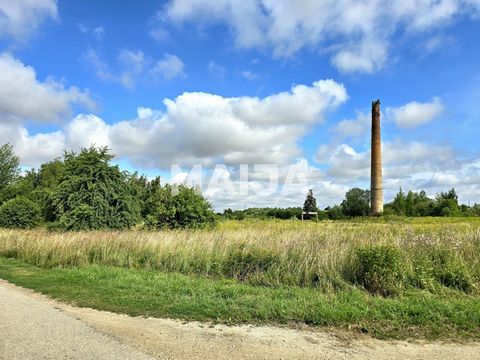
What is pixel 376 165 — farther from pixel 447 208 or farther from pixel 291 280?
pixel 291 280

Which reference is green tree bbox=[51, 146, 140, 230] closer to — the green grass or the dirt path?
the green grass

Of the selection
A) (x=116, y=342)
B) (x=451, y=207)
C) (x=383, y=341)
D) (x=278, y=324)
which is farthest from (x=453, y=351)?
(x=451, y=207)

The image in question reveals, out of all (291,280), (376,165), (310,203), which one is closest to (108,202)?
(291,280)

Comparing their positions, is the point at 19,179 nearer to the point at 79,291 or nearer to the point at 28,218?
the point at 28,218

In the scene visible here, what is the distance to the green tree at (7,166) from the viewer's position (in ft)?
219

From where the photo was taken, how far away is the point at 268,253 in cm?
1218

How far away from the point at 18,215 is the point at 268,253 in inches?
1261

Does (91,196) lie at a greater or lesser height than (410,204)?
lesser

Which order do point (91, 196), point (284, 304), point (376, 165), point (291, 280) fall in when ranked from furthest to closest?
point (376, 165) < point (91, 196) < point (291, 280) < point (284, 304)

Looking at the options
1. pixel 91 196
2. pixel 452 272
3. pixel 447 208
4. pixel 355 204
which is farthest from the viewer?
pixel 355 204

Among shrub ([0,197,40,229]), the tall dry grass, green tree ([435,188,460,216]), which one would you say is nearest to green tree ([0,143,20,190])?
shrub ([0,197,40,229])

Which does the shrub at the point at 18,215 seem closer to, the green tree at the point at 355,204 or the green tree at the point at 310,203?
the green tree at the point at 355,204

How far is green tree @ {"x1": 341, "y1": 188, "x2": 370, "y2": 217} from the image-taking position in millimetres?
75125

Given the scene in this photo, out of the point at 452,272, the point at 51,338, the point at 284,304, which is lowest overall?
the point at 51,338
